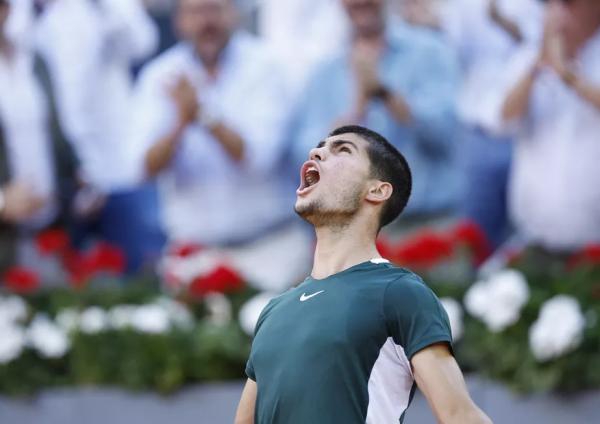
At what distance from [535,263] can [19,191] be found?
3.44 meters

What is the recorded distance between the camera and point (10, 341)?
23.7 ft

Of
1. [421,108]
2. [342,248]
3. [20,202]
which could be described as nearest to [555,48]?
[421,108]

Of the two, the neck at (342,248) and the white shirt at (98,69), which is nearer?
the neck at (342,248)

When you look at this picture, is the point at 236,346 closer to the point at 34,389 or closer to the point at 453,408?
the point at 34,389

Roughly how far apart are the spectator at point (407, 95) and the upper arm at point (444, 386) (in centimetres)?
453

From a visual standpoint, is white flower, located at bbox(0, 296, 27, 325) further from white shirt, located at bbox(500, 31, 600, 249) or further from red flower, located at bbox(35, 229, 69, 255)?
white shirt, located at bbox(500, 31, 600, 249)

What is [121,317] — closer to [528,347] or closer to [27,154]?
[27,154]

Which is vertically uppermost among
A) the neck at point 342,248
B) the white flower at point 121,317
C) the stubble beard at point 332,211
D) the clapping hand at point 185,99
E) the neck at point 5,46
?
the neck at point 5,46

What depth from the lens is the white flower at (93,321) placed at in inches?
278

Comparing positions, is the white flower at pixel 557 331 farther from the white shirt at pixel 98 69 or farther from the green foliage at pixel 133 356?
the white shirt at pixel 98 69

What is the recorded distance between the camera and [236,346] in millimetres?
6707

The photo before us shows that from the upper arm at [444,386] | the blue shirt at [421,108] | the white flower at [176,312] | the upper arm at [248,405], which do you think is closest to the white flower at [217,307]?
the white flower at [176,312]

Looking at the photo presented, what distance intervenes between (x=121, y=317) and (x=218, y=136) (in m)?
1.42

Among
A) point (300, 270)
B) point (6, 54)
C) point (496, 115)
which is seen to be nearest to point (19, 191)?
point (6, 54)
